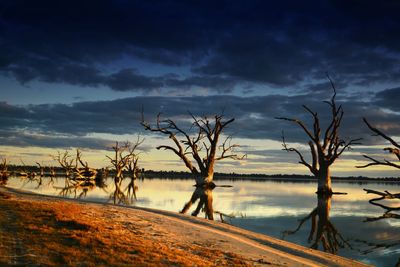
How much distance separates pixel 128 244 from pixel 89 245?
3.10 ft

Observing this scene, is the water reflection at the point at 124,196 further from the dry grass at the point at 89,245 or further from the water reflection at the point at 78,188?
the dry grass at the point at 89,245

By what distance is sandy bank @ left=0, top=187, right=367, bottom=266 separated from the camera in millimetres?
8539

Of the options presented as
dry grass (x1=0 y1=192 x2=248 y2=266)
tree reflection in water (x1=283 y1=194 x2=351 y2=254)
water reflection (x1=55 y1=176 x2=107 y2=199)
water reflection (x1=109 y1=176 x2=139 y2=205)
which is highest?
dry grass (x1=0 y1=192 x2=248 y2=266)

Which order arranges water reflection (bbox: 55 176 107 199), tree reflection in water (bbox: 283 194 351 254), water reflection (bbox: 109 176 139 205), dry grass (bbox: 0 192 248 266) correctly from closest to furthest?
dry grass (bbox: 0 192 248 266) < tree reflection in water (bbox: 283 194 351 254) < water reflection (bbox: 109 176 139 205) < water reflection (bbox: 55 176 107 199)

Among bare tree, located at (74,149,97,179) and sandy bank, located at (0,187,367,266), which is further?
bare tree, located at (74,149,97,179)

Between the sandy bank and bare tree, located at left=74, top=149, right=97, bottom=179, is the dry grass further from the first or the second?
bare tree, located at left=74, top=149, right=97, bottom=179

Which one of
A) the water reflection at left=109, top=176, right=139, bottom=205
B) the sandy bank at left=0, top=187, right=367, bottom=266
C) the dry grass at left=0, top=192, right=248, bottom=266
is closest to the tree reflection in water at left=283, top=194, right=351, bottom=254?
the sandy bank at left=0, top=187, right=367, bottom=266

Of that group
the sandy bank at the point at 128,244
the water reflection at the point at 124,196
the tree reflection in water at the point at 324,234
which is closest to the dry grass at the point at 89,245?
the sandy bank at the point at 128,244

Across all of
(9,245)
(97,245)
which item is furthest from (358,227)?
(9,245)

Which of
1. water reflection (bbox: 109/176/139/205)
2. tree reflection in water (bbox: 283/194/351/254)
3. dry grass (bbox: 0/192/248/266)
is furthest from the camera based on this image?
water reflection (bbox: 109/176/139/205)

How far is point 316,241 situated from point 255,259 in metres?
5.99

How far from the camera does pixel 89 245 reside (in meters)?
9.37

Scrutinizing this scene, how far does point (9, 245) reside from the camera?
30.0 feet

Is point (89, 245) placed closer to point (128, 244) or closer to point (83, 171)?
point (128, 244)
